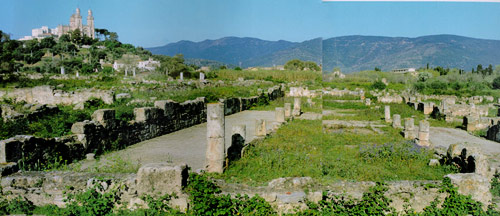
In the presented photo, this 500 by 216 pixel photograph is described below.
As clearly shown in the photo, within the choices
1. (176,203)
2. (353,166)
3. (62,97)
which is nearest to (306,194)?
(176,203)

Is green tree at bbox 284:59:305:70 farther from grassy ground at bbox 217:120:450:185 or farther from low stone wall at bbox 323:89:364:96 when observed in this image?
grassy ground at bbox 217:120:450:185

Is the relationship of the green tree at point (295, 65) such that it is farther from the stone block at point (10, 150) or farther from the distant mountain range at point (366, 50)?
the stone block at point (10, 150)

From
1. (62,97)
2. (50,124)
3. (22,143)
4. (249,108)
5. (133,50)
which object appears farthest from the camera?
(133,50)

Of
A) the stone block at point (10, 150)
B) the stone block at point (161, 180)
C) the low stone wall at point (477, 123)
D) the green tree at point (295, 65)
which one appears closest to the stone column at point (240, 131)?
the stone block at point (161, 180)

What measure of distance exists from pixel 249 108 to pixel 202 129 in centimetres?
948

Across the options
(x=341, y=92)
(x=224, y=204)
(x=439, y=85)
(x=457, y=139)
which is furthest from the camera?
(x=439, y=85)

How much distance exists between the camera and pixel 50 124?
10.2m

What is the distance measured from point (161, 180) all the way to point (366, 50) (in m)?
14.0

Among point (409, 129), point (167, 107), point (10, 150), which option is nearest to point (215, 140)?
point (10, 150)

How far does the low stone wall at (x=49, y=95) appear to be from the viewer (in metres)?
20.0

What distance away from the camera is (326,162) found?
9359mm

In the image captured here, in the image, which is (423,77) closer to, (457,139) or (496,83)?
(496,83)

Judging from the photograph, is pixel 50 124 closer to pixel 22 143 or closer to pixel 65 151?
pixel 65 151

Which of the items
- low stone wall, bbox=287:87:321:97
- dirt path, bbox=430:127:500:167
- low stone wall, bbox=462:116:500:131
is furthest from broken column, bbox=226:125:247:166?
low stone wall, bbox=287:87:321:97
